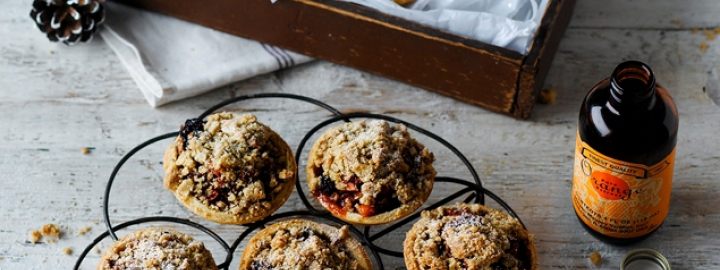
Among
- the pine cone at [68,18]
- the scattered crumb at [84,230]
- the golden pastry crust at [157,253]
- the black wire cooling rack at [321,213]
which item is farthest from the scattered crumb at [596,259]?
the pine cone at [68,18]

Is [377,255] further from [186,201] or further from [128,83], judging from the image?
[128,83]

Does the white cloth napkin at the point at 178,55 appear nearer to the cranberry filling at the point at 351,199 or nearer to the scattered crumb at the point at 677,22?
the cranberry filling at the point at 351,199

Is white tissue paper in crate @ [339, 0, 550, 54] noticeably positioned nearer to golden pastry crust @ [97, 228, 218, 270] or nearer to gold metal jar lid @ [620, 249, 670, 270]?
→ gold metal jar lid @ [620, 249, 670, 270]

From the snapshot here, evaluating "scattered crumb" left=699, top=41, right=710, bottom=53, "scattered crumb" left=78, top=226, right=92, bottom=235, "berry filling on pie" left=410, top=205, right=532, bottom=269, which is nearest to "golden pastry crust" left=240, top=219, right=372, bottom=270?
"berry filling on pie" left=410, top=205, right=532, bottom=269

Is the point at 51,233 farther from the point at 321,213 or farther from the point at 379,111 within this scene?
the point at 379,111

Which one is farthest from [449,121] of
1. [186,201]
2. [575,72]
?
[186,201]
